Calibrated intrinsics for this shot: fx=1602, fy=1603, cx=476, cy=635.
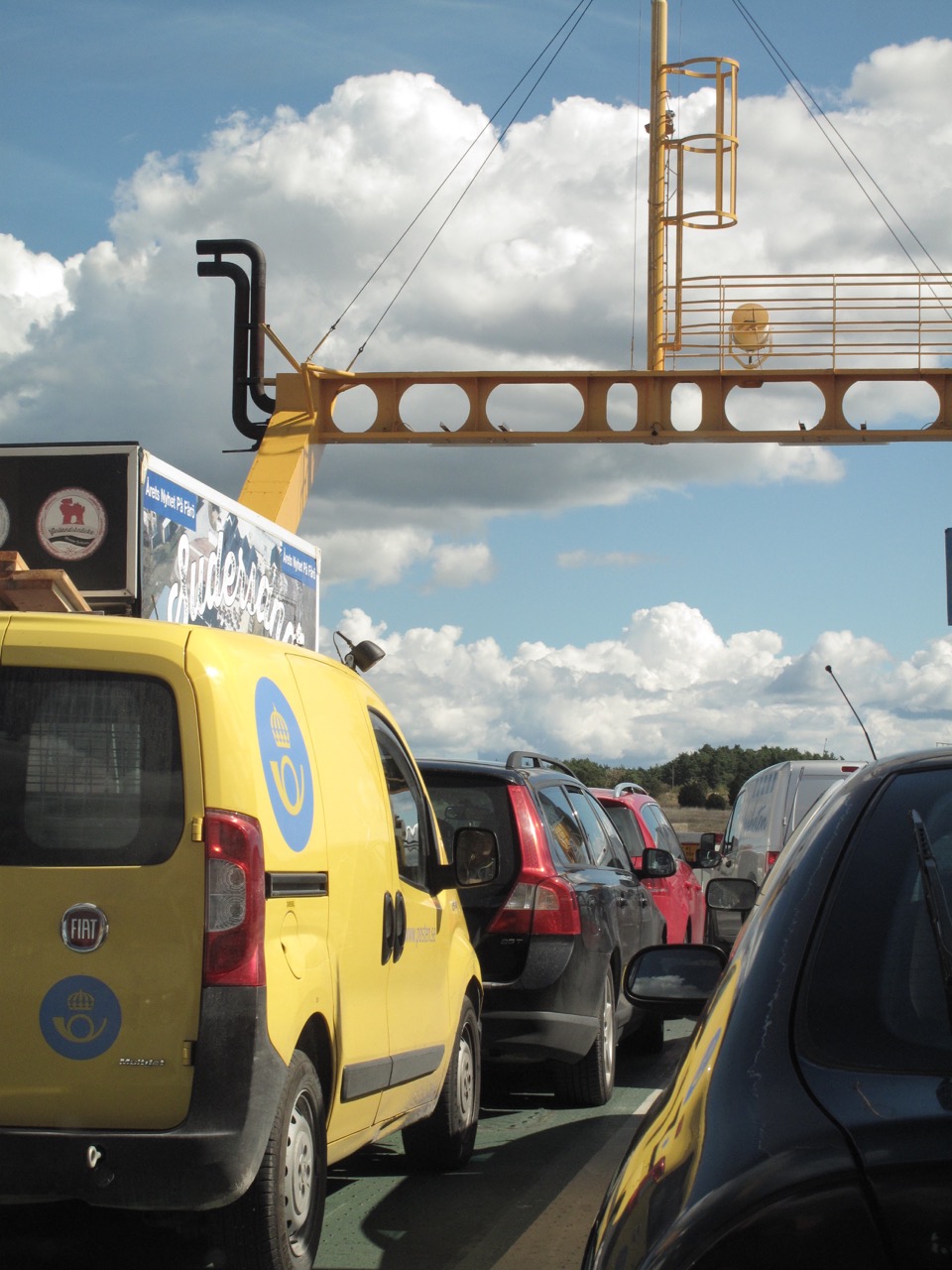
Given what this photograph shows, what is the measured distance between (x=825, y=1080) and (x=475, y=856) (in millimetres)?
5049

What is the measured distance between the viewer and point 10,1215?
5434 mm

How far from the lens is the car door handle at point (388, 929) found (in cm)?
563

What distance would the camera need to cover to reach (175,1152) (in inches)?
165

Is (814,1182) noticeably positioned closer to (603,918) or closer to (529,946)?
(529,946)

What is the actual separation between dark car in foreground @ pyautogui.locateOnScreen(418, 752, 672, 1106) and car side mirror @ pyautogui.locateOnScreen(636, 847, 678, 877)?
2213 mm

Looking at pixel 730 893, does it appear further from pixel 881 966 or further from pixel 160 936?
pixel 881 966

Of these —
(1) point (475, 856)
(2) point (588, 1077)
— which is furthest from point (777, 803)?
(1) point (475, 856)

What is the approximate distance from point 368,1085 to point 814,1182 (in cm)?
367

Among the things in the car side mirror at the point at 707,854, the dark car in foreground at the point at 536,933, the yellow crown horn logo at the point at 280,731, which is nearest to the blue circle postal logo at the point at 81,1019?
the yellow crown horn logo at the point at 280,731

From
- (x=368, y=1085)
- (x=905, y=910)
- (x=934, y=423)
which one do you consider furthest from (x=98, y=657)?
(x=934, y=423)

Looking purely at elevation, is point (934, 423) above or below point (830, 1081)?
above

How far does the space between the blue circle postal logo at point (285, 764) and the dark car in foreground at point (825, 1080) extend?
2.11 metres

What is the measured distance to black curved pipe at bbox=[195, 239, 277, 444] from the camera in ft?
65.9

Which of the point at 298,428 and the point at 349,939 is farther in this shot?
the point at 298,428
